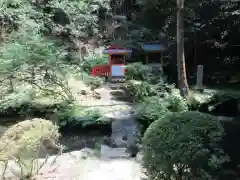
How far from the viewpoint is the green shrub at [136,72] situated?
41.6 ft

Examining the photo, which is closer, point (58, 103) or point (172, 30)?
point (58, 103)

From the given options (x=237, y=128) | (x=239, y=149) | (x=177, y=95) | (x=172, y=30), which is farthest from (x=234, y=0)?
(x=239, y=149)

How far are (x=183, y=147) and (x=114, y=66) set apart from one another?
864 cm

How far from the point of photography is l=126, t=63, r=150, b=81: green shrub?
12.7m

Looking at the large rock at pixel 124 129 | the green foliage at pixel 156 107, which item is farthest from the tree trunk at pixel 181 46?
the large rock at pixel 124 129

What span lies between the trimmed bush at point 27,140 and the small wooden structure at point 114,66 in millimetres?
7577

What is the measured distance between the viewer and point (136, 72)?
12766 millimetres

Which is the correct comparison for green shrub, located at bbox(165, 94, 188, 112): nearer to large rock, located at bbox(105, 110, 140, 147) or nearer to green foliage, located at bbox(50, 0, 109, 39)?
large rock, located at bbox(105, 110, 140, 147)

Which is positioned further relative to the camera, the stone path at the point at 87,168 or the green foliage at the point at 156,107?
the green foliage at the point at 156,107

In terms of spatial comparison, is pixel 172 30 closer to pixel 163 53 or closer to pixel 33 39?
pixel 163 53

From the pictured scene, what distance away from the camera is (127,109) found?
9875 millimetres

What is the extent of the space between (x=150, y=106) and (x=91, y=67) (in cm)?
520

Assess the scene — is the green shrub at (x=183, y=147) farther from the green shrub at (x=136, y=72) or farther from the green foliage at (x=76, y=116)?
the green shrub at (x=136, y=72)

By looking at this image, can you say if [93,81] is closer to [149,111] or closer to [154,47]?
[154,47]
